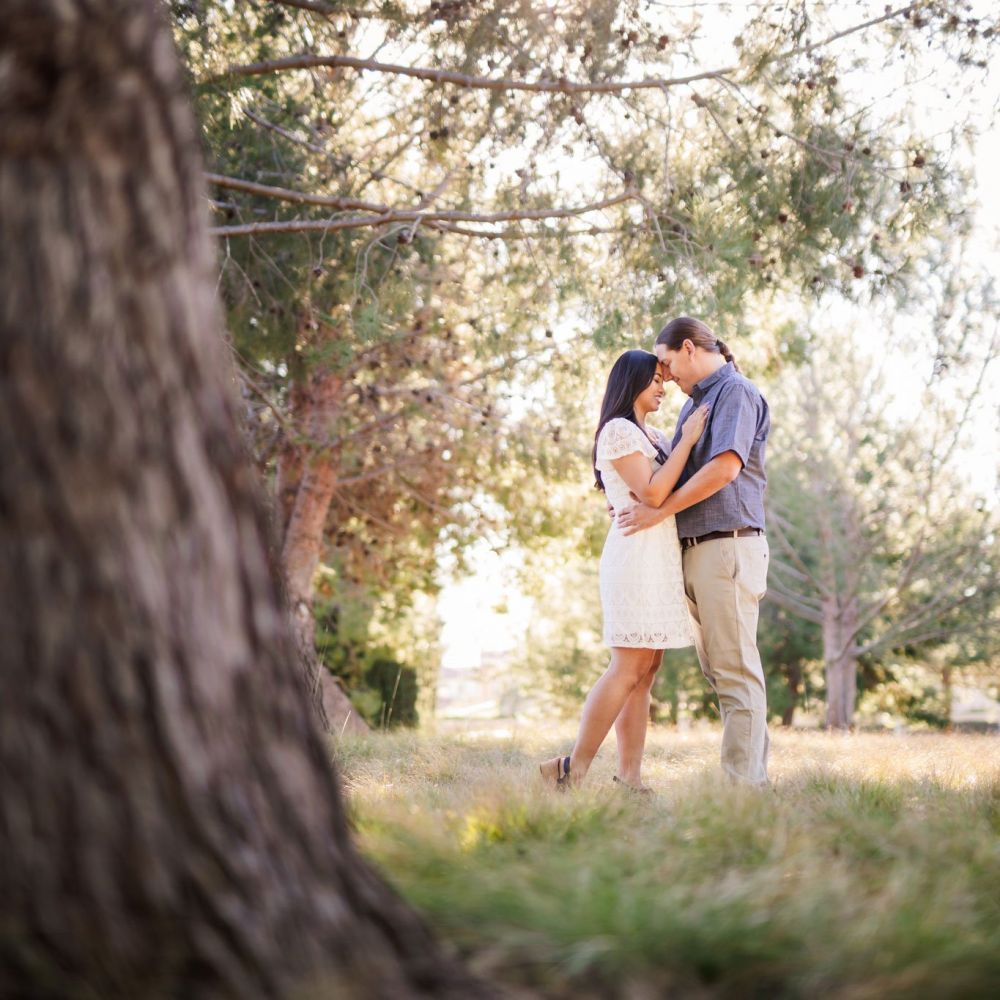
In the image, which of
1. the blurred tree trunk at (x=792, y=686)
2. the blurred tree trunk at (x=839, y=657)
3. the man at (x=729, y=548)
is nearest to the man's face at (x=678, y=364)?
the man at (x=729, y=548)

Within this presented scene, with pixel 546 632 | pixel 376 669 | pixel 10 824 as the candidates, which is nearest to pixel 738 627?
pixel 10 824

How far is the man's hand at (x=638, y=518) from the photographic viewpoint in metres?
4.47

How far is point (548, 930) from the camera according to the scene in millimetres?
1970

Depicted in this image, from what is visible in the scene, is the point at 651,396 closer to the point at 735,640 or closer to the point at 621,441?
the point at 621,441

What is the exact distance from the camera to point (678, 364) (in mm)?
4734

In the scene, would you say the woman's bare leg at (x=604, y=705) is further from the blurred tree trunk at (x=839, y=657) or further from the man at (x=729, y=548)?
the blurred tree trunk at (x=839, y=657)

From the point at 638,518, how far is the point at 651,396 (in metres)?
0.59

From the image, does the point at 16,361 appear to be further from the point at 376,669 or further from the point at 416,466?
the point at 376,669

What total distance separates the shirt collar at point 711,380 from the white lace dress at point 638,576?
0.35 meters

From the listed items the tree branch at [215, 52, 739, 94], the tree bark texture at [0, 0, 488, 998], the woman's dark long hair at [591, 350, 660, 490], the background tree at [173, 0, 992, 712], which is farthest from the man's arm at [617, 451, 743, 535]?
the tree bark texture at [0, 0, 488, 998]

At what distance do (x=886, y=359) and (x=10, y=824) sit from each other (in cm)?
1437

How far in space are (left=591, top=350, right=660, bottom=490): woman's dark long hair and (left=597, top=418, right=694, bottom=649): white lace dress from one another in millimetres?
81

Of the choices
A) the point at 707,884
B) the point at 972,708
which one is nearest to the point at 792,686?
the point at 972,708

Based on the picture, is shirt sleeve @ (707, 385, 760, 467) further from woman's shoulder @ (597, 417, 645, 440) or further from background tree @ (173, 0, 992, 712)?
background tree @ (173, 0, 992, 712)
